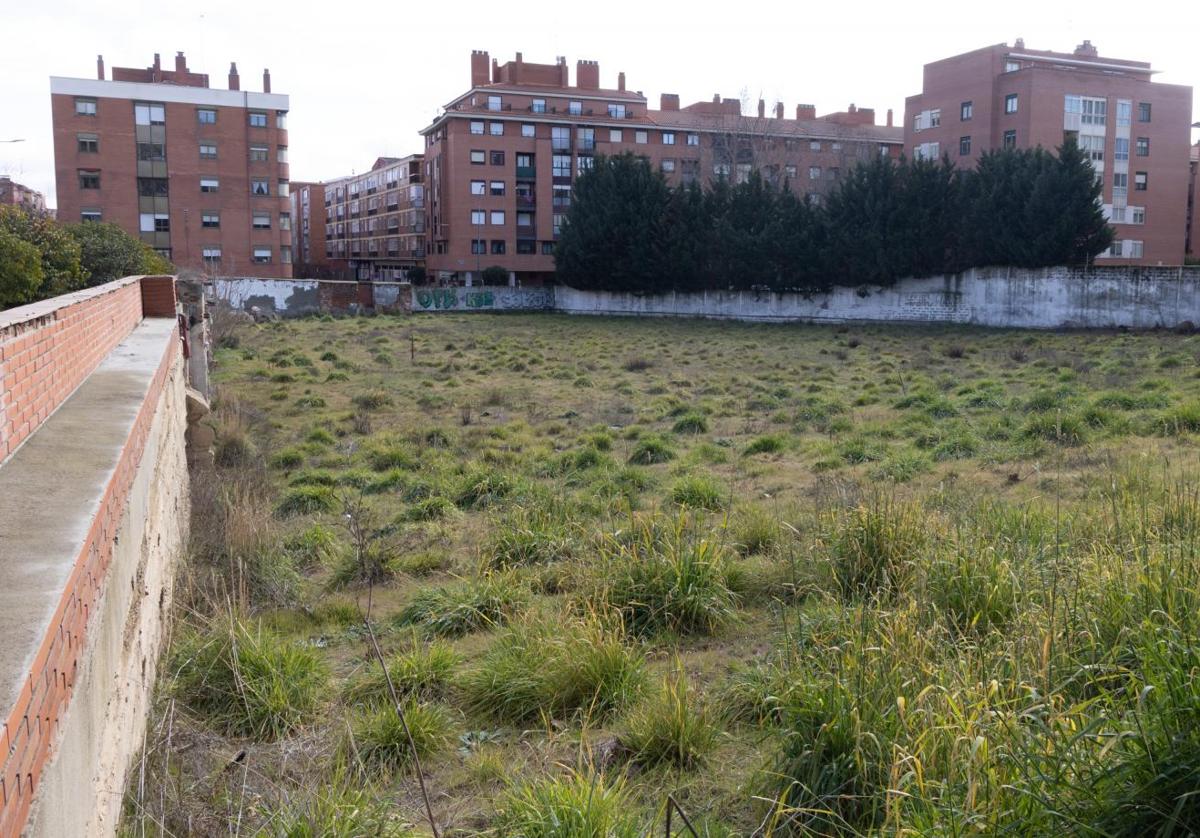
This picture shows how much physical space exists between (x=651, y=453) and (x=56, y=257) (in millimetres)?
13814

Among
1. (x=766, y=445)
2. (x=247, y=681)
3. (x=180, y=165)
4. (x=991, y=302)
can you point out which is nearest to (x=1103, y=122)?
(x=991, y=302)

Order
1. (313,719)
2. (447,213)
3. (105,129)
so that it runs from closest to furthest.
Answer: (313,719), (105,129), (447,213)

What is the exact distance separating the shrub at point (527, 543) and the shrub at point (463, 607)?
64cm

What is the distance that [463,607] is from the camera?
6.85 meters

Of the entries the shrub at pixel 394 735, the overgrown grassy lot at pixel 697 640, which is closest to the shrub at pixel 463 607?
the overgrown grassy lot at pixel 697 640

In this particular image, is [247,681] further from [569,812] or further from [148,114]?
[148,114]

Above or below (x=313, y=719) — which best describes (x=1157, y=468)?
above

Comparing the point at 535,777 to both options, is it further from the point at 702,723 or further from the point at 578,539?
the point at 578,539

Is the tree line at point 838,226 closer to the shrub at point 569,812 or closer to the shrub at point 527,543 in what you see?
the shrub at point 527,543

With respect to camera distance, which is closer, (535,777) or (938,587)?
(535,777)

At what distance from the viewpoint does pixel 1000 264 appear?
138ft

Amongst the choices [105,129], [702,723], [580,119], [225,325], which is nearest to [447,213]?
[580,119]

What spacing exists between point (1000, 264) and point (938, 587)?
130ft

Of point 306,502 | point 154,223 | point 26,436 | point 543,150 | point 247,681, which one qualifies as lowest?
point 306,502
